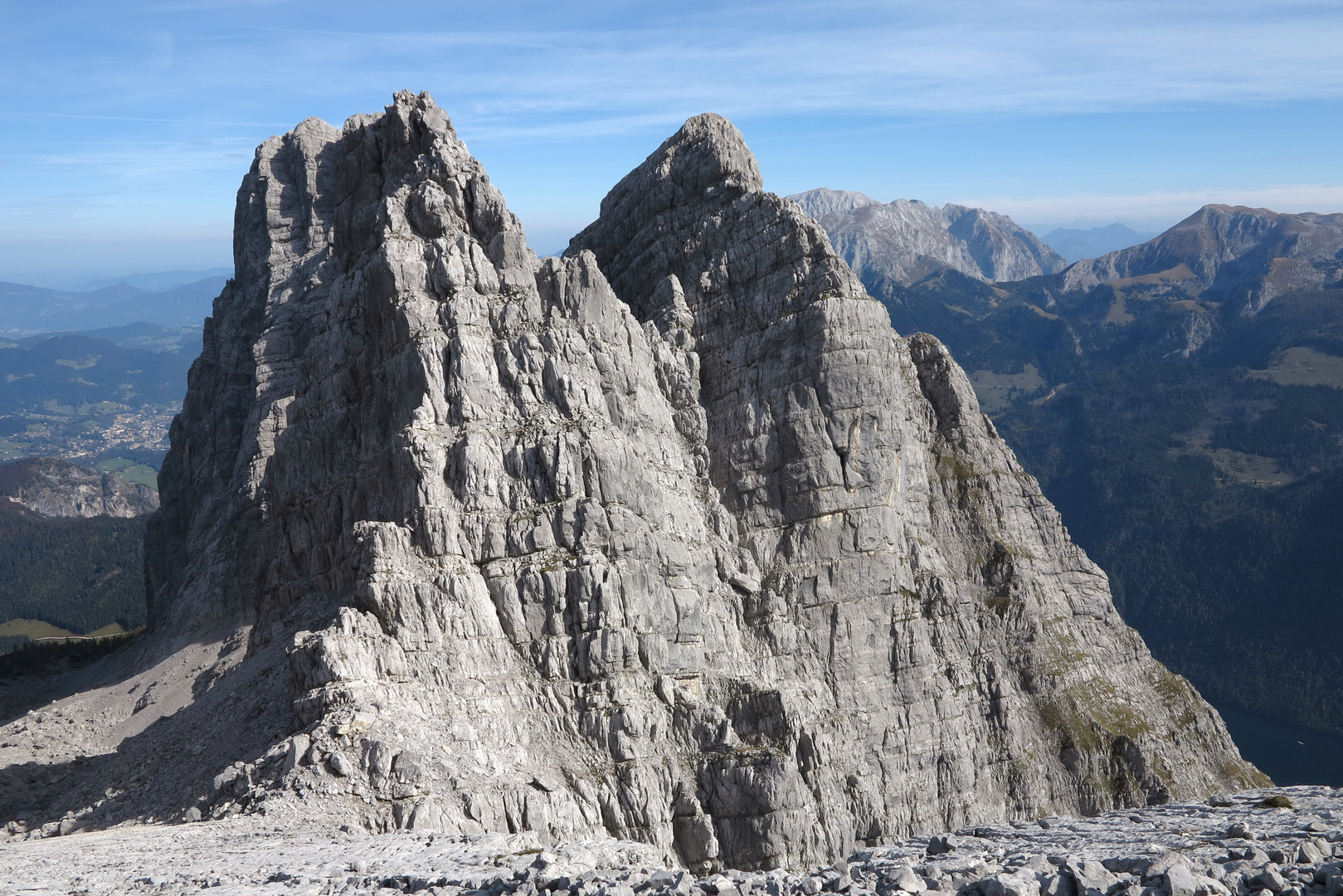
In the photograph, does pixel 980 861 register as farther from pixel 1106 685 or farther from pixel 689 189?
pixel 689 189

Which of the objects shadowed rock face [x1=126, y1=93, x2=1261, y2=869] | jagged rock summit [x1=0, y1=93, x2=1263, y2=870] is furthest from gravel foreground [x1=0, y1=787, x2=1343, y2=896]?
shadowed rock face [x1=126, y1=93, x2=1261, y2=869]

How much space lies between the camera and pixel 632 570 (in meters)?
78.6

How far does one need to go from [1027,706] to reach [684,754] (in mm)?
39834

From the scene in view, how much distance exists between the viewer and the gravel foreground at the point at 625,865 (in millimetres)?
38406

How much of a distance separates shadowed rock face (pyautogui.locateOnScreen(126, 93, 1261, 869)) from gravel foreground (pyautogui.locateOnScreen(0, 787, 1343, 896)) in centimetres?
570

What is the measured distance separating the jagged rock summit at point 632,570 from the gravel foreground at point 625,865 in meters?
4.95

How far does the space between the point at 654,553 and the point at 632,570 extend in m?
3.45

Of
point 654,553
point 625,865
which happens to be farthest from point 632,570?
point 625,865

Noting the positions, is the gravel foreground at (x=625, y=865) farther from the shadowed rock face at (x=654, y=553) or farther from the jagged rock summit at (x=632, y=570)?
the shadowed rock face at (x=654, y=553)

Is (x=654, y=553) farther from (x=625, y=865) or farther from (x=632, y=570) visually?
(x=625, y=865)

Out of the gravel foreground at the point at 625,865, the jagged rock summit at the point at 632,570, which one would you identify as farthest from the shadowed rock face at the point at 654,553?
the gravel foreground at the point at 625,865

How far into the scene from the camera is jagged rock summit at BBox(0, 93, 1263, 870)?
68938 millimetres

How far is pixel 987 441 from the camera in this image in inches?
4395

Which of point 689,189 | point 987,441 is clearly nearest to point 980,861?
point 987,441
